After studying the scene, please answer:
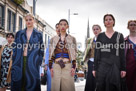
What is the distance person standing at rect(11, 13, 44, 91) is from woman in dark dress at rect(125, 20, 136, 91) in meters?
2.05

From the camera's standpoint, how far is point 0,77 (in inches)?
295

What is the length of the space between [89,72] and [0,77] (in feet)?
7.98

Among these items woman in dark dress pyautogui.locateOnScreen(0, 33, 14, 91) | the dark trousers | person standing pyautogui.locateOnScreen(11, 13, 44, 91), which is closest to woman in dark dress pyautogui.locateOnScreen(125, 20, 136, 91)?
the dark trousers

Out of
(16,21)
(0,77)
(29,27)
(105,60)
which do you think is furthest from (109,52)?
(16,21)

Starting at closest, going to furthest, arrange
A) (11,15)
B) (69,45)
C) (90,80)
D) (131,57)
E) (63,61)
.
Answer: (63,61) → (69,45) → (131,57) → (90,80) → (11,15)

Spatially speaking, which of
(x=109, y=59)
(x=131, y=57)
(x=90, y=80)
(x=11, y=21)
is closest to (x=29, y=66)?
(x=109, y=59)

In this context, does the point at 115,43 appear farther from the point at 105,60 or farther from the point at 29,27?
the point at 29,27

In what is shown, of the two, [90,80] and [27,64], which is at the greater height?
[27,64]

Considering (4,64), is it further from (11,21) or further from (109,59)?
(11,21)

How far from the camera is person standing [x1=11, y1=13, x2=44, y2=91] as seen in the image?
5695mm

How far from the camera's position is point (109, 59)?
530 centimetres

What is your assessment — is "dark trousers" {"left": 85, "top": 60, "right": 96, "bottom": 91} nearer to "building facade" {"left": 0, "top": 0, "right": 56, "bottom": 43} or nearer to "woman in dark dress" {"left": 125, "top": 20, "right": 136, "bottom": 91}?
"woman in dark dress" {"left": 125, "top": 20, "right": 136, "bottom": 91}

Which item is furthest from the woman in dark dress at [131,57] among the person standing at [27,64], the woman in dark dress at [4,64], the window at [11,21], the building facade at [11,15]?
the window at [11,21]

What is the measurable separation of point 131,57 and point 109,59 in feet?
4.31
